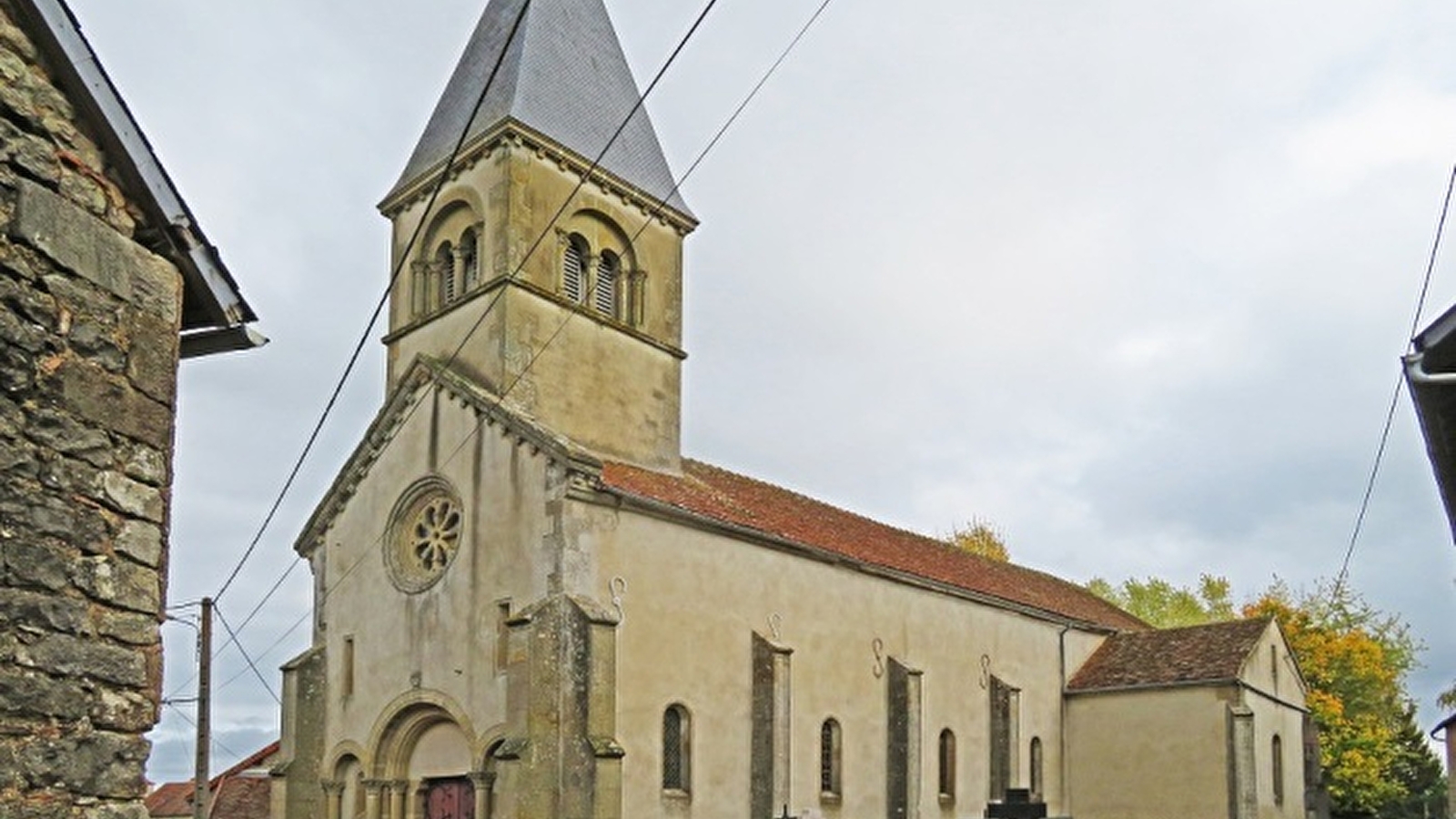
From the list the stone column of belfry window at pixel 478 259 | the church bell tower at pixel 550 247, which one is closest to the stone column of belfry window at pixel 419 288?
the church bell tower at pixel 550 247

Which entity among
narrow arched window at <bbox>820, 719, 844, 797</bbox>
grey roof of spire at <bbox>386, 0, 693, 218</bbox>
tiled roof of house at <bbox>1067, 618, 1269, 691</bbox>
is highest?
grey roof of spire at <bbox>386, 0, 693, 218</bbox>

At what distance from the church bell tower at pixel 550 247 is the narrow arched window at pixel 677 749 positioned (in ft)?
16.9

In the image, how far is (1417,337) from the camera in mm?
8383

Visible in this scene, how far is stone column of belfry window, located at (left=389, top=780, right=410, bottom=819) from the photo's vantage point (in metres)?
23.7

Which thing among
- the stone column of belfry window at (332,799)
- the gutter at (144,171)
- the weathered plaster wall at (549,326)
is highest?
the weathered plaster wall at (549,326)

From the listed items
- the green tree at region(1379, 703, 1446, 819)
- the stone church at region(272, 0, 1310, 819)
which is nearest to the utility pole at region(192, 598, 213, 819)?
the stone church at region(272, 0, 1310, 819)

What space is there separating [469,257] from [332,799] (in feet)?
33.2

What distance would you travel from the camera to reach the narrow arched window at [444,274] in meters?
26.7

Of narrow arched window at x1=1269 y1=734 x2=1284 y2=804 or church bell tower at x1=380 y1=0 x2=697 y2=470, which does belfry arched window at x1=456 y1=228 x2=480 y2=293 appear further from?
narrow arched window at x1=1269 y1=734 x2=1284 y2=804

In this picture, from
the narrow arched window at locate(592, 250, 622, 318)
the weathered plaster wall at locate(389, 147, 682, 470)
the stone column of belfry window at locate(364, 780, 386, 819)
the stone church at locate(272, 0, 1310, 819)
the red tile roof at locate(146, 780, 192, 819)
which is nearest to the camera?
the stone church at locate(272, 0, 1310, 819)

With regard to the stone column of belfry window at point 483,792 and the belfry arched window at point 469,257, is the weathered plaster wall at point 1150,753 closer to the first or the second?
the stone column of belfry window at point 483,792

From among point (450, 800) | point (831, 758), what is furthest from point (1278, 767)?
point (450, 800)

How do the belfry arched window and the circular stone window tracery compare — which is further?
the belfry arched window

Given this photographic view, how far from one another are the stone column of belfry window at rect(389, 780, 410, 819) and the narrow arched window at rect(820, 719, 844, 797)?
7.55m
